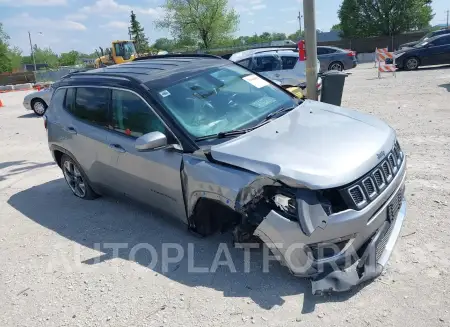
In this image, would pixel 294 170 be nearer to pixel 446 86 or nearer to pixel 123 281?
pixel 123 281

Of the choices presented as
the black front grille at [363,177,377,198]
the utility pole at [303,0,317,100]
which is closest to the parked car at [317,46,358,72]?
the utility pole at [303,0,317,100]

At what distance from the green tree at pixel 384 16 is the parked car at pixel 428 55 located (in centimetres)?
2922

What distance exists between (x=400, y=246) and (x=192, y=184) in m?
1.91

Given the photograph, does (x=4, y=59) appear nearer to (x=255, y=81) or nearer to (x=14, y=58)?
(x=14, y=58)

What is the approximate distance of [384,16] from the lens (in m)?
44.6

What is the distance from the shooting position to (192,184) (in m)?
3.36

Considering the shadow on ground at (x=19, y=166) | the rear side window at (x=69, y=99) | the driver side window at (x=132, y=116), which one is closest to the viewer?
the driver side window at (x=132, y=116)

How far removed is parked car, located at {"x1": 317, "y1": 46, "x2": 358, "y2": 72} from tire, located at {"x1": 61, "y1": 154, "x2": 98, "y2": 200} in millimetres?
17401

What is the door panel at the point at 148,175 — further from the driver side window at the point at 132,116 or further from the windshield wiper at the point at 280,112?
the windshield wiper at the point at 280,112

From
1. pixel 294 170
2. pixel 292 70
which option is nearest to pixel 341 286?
pixel 294 170

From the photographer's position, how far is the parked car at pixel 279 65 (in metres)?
12.0

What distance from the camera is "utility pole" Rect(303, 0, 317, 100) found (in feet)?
21.2

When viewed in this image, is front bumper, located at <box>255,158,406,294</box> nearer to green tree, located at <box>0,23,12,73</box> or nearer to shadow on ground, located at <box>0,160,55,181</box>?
shadow on ground, located at <box>0,160,55,181</box>

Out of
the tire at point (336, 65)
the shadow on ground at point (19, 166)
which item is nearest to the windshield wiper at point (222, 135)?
the shadow on ground at point (19, 166)
